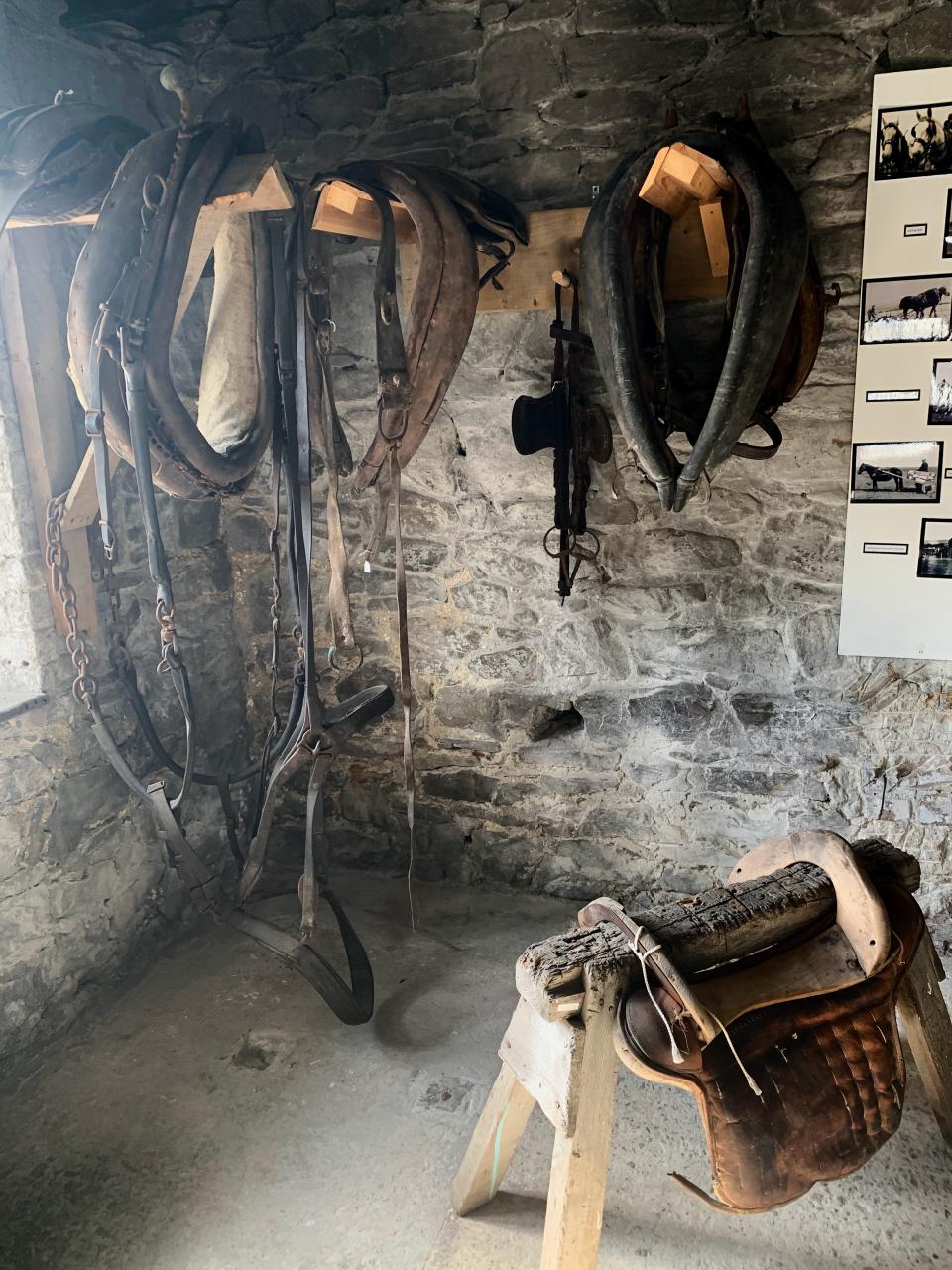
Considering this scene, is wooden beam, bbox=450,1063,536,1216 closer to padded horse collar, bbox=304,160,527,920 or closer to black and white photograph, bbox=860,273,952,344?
padded horse collar, bbox=304,160,527,920

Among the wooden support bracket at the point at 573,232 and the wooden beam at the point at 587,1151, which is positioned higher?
the wooden support bracket at the point at 573,232

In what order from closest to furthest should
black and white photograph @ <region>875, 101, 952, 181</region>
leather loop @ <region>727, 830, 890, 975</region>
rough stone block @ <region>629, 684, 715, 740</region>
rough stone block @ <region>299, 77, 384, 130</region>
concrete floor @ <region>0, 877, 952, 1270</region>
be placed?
leather loop @ <region>727, 830, 890, 975</region>, concrete floor @ <region>0, 877, 952, 1270</region>, black and white photograph @ <region>875, 101, 952, 181</region>, rough stone block @ <region>299, 77, 384, 130</region>, rough stone block @ <region>629, 684, 715, 740</region>

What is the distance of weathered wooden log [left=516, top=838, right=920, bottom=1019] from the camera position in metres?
1.45

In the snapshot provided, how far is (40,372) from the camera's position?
7.37 feet

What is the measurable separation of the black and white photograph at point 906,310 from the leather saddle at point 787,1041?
4.43ft

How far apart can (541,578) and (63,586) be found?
1351mm

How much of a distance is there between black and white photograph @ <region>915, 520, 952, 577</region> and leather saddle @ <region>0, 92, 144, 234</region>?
215cm

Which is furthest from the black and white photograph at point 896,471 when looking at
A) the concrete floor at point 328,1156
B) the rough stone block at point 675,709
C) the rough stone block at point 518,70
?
the concrete floor at point 328,1156

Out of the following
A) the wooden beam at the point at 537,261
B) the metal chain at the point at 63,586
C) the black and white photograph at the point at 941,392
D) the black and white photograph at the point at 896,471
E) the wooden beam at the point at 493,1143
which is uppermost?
the wooden beam at the point at 537,261

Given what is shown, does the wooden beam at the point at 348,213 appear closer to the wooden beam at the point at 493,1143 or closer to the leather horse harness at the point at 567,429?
the leather horse harness at the point at 567,429

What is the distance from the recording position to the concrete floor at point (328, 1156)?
1761 mm

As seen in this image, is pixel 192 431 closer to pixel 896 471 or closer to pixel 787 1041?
pixel 787 1041

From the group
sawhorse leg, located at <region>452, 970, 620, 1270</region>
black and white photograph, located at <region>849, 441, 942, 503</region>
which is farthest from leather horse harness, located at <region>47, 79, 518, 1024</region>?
black and white photograph, located at <region>849, 441, 942, 503</region>

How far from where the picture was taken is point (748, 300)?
1952mm
